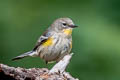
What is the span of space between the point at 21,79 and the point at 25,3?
21.2 feet

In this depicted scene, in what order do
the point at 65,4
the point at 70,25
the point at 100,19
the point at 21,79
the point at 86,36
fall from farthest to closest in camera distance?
the point at 65,4 → the point at 100,19 → the point at 86,36 → the point at 70,25 → the point at 21,79

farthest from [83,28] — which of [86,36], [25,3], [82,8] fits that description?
[25,3]

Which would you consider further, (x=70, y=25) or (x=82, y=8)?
(x=82, y=8)

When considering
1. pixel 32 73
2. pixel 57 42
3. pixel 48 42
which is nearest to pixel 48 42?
pixel 48 42

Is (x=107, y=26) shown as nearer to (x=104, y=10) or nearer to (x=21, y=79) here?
(x=104, y=10)

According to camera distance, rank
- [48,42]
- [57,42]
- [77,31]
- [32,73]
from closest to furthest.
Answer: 1. [32,73]
2. [57,42]
3. [48,42]
4. [77,31]

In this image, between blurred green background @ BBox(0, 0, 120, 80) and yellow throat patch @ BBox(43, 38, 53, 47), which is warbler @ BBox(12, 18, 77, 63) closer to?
yellow throat patch @ BBox(43, 38, 53, 47)

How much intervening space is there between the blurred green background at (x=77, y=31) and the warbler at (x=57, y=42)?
5.40ft

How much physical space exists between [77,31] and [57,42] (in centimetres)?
234

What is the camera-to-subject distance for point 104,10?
14.1 m

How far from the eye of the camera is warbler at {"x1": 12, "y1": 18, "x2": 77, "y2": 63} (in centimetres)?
1016

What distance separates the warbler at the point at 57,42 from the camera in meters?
10.2

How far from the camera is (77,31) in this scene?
496 inches

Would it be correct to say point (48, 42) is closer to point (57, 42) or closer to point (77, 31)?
point (57, 42)
